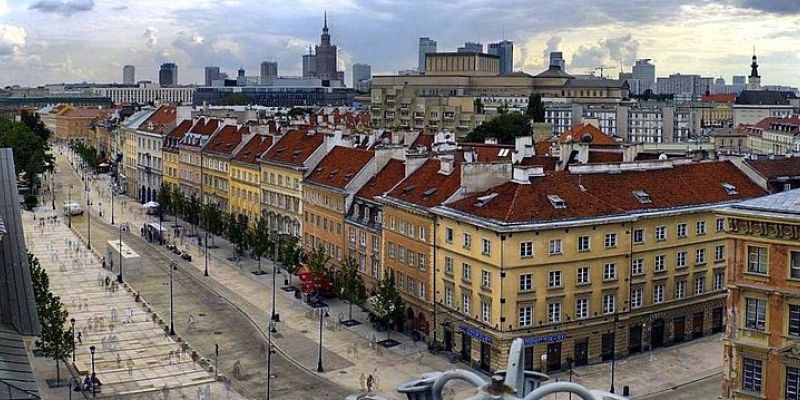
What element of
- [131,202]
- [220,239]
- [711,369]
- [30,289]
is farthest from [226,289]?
[131,202]

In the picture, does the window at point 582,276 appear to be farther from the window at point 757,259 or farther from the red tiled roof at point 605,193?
the window at point 757,259

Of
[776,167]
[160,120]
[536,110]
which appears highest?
[536,110]

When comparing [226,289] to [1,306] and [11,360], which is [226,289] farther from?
[11,360]

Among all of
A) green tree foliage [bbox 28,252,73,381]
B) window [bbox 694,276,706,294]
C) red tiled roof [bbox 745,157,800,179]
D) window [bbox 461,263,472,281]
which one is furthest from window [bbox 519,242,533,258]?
green tree foliage [bbox 28,252,73,381]

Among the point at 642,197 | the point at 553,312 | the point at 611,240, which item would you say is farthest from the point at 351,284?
the point at 642,197

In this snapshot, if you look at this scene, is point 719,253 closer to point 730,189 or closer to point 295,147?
point 730,189

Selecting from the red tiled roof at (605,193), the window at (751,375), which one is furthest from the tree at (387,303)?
the window at (751,375)
